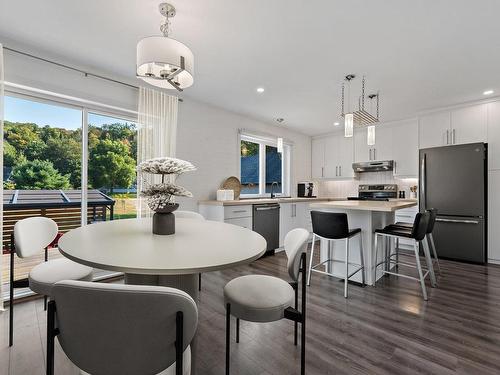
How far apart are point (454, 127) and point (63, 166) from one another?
5431 millimetres

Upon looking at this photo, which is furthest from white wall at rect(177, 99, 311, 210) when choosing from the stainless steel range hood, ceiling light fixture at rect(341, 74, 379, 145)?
the stainless steel range hood

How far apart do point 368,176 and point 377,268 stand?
277cm

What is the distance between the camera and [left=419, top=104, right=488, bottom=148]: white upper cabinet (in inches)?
149

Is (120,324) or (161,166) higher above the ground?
(161,166)

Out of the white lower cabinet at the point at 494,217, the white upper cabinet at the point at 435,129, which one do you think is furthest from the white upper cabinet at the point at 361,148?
the white lower cabinet at the point at 494,217

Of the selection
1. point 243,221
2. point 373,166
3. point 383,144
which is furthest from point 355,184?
point 243,221

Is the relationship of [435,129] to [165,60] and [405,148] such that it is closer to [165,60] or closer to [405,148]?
[405,148]

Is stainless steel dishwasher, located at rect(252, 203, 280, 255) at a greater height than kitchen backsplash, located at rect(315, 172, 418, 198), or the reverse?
kitchen backsplash, located at rect(315, 172, 418, 198)

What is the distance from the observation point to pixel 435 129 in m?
4.16

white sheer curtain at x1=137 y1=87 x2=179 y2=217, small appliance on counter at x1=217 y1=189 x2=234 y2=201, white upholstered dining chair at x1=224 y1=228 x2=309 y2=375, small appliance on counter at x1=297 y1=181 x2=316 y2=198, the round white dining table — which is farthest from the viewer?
small appliance on counter at x1=297 y1=181 x2=316 y2=198

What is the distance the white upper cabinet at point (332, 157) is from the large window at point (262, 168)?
87 cm

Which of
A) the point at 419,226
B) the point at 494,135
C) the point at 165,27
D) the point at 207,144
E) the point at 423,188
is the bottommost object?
the point at 419,226

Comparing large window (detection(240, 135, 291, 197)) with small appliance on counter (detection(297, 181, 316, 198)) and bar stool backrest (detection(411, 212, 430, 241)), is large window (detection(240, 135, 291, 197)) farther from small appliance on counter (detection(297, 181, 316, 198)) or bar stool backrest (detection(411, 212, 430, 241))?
bar stool backrest (detection(411, 212, 430, 241))

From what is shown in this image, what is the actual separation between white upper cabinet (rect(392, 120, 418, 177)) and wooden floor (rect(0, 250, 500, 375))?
2.25 meters
